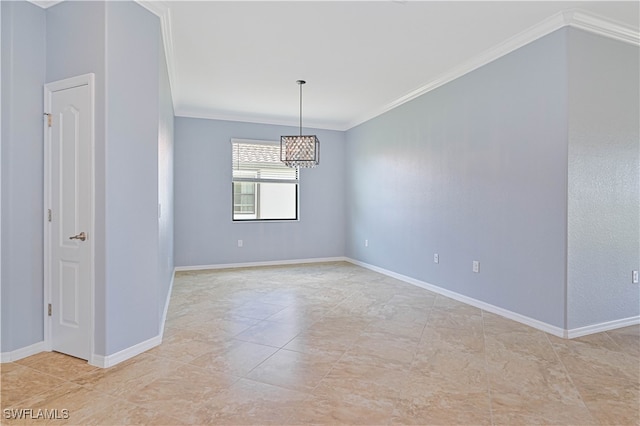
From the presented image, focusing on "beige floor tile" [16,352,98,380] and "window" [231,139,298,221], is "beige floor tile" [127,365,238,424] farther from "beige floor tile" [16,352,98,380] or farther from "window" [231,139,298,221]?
"window" [231,139,298,221]

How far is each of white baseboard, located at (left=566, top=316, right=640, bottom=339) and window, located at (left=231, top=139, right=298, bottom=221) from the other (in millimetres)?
4778

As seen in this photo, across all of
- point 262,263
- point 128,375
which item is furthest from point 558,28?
point 262,263

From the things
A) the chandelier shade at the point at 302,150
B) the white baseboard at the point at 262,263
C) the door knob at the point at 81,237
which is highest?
the chandelier shade at the point at 302,150

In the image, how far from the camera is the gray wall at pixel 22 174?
2.62 metres

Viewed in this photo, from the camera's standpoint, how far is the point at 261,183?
675 cm

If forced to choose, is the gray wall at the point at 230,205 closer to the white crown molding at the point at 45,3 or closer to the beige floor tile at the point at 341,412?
the white crown molding at the point at 45,3

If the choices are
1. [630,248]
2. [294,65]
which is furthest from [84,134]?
[630,248]

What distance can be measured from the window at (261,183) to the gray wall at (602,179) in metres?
4.67

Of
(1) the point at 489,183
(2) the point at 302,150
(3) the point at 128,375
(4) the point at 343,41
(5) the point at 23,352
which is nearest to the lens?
(3) the point at 128,375

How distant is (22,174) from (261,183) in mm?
4219

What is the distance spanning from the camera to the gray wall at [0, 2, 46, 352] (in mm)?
2617

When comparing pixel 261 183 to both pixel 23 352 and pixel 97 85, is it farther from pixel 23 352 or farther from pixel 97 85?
pixel 23 352

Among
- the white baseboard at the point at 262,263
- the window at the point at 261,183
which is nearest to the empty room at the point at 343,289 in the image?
the white baseboard at the point at 262,263

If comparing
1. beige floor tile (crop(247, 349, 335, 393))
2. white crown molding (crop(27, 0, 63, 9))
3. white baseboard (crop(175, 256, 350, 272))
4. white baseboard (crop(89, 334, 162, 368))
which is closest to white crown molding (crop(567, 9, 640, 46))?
beige floor tile (crop(247, 349, 335, 393))
